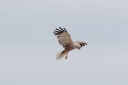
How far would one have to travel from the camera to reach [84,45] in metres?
58.2

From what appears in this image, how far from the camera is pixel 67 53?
5594cm

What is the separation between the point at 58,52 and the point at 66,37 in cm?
109

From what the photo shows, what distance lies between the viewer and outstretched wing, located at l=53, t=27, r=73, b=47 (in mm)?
55875

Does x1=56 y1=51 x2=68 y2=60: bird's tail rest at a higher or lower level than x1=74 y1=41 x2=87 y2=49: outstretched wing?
lower

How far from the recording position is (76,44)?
5616 centimetres

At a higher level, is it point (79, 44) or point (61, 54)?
point (79, 44)

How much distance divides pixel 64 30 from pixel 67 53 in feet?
4.54

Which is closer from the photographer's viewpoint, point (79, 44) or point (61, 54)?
point (61, 54)

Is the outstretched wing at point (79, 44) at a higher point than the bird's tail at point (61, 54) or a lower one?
higher

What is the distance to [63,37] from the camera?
56.0 metres

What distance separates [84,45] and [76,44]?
6.79 feet

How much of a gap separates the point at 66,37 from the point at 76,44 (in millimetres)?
742

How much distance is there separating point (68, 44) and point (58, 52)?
901 millimetres

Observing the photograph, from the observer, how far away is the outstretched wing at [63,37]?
2200 inches
